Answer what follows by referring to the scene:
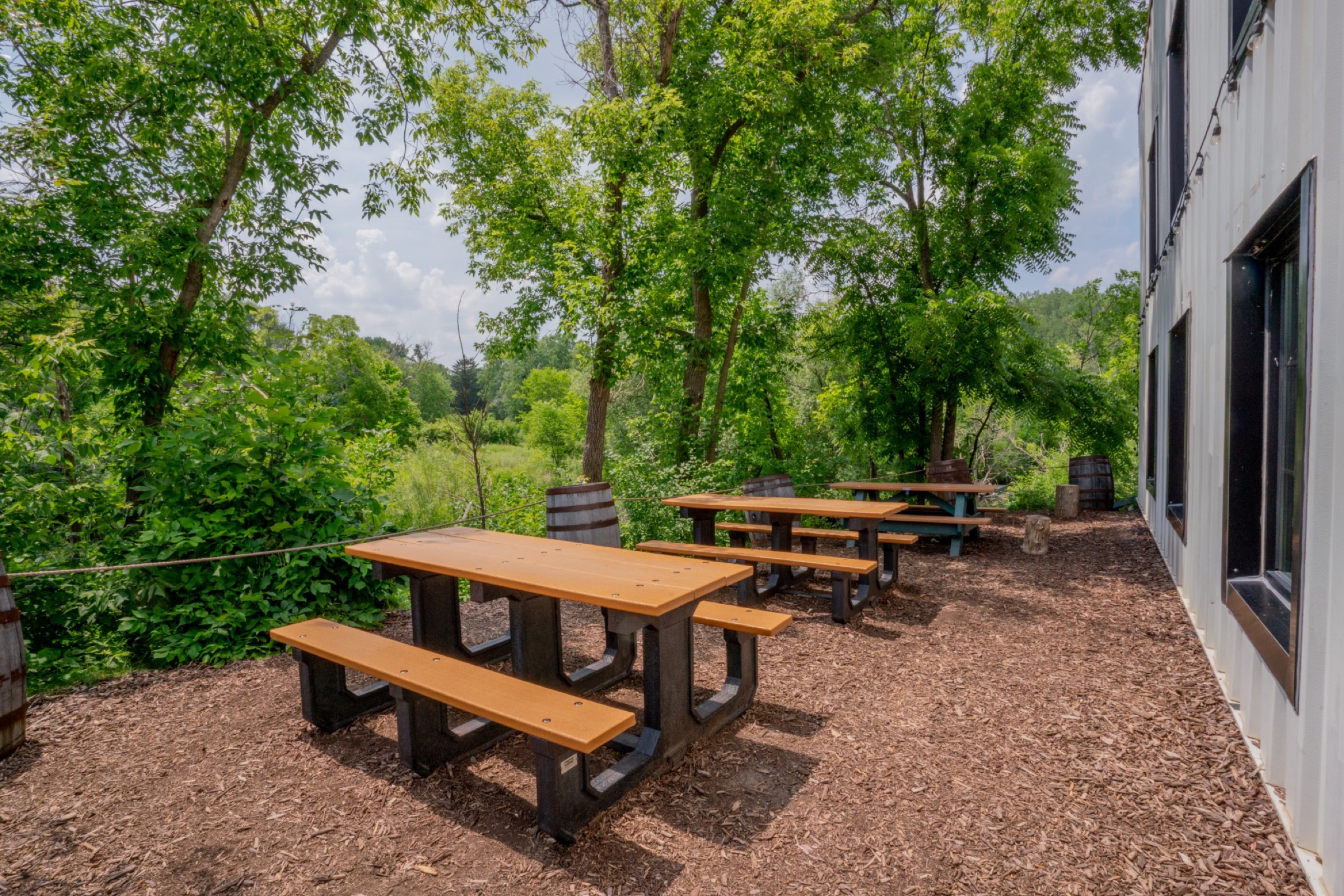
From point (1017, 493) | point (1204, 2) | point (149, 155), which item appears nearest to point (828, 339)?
point (1017, 493)

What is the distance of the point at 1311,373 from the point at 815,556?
3414 millimetres

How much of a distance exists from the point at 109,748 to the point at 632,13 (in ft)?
34.5

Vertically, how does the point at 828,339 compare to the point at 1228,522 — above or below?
above

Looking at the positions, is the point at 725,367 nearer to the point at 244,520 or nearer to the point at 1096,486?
the point at 1096,486

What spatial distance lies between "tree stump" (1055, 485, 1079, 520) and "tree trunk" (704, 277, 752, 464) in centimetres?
491

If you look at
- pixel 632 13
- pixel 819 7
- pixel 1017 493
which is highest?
pixel 632 13

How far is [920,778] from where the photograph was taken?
9.33 ft

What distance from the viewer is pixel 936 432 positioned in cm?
1123

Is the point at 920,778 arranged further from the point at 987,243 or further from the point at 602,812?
the point at 987,243

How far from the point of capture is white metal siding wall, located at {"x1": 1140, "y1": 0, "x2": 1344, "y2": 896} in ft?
6.66

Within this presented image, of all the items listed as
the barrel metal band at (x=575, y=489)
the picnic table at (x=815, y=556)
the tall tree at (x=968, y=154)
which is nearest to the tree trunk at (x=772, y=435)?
the tall tree at (x=968, y=154)

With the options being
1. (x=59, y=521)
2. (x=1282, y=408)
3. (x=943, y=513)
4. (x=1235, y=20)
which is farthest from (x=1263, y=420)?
(x=59, y=521)

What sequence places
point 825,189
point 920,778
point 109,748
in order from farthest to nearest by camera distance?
point 825,189 < point 109,748 < point 920,778

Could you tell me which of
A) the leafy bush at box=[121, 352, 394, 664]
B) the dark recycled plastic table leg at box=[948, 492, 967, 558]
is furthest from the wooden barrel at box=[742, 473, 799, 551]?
the leafy bush at box=[121, 352, 394, 664]
